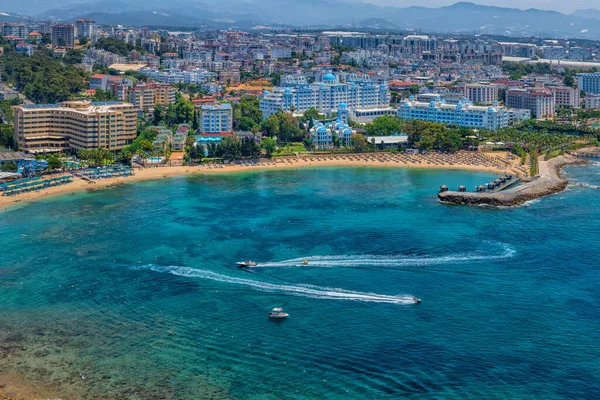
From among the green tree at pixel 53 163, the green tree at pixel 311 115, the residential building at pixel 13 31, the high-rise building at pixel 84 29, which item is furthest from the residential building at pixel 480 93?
the high-rise building at pixel 84 29

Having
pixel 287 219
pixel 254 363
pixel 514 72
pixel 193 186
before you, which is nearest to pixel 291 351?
pixel 254 363

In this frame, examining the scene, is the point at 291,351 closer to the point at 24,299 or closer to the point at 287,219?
the point at 24,299

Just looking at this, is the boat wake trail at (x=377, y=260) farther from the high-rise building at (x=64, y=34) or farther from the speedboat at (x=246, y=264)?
the high-rise building at (x=64, y=34)

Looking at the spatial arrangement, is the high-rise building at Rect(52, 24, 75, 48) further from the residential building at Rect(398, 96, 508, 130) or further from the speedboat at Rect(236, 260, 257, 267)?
the speedboat at Rect(236, 260, 257, 267)

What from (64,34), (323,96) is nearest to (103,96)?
(323,96)

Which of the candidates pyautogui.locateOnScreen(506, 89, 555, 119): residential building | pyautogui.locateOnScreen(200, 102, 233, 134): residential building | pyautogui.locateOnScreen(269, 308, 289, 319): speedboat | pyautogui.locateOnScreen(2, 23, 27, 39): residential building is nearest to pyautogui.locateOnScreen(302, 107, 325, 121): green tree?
pyautogui.locateOnScreen(200, 102, 233, 134): residential building

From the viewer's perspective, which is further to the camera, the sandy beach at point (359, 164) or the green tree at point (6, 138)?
the green tree at point (6, 138)

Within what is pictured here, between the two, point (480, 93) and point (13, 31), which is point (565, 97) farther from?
point (13, 31)
